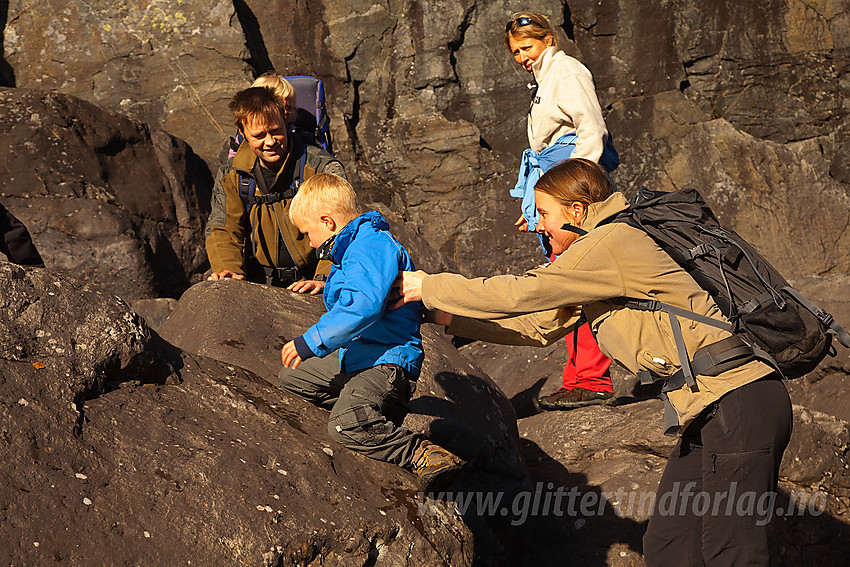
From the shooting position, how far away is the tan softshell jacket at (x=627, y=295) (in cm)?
272

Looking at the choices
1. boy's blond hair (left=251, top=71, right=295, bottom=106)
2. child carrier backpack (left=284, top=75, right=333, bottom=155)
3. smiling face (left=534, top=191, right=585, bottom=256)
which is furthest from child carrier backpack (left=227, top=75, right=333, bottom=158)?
smiling face (left=534, top=191, right=585, bottom=256)

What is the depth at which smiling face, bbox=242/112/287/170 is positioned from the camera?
4.66 meters

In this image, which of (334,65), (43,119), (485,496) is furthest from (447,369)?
(334,65)

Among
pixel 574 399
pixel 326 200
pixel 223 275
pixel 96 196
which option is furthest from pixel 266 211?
pixel 96 196

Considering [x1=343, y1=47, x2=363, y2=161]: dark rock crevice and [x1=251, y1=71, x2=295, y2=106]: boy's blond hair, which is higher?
[x1=251, y1=71, x2=295, y2=106]: boy's blond hair

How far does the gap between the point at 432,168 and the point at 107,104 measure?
3.90 m

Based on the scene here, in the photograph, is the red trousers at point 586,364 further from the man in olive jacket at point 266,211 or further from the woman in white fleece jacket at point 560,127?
the man in olive jacket at point 266,211

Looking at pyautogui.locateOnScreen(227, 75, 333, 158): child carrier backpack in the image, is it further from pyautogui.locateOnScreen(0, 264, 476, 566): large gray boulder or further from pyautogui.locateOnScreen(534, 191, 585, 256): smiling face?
pyautogui.locateOnScreen(534, 191, 585, 256): smiling face

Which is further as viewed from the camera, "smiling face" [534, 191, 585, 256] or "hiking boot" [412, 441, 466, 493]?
"hiking boot" [412, 441, 466, 493]

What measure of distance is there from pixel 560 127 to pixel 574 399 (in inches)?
63.3

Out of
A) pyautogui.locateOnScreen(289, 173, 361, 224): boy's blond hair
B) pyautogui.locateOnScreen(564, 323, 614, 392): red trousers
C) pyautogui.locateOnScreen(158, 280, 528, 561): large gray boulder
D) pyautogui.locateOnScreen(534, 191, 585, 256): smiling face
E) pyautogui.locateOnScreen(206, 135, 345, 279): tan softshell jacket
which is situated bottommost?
pyautogui.locateOnScreen(564, 323, 614, 392): red trousers

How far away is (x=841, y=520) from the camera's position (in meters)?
4.25

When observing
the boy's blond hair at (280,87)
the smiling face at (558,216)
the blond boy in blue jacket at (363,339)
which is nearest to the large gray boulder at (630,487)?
the blond boy in blue jacket at (363,339)

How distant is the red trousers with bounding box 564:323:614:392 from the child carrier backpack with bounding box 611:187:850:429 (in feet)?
7.36
